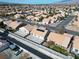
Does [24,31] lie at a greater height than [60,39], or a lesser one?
lesser

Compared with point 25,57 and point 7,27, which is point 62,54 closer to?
point 25,57

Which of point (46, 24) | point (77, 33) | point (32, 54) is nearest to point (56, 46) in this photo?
point (32, 54)

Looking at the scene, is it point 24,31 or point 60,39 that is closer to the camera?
point 60,39

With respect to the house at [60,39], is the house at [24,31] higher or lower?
lower

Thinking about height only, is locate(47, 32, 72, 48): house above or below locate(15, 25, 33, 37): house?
above

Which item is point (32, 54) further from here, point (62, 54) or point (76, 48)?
point (76, 48)

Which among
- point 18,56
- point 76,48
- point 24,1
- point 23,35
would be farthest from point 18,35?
point 24,1

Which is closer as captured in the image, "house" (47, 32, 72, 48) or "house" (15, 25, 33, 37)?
"house" (47, 32, 72, 48)

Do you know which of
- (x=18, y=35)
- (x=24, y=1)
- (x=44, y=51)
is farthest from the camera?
(x=24, y=1)

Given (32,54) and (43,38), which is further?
(43,38)

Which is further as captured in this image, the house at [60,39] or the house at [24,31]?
the house at [24,31]

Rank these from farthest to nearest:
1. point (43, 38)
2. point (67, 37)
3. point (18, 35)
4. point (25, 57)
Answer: point (18, 35), point (43, 38), point (67, 37), point (25, 57)
